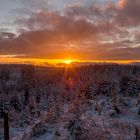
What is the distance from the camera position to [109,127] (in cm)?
2091

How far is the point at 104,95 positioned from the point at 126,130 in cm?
1934

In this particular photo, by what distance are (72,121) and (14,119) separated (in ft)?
34.6

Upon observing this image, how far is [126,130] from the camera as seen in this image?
65.2 feet

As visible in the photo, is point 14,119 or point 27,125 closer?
point 27,125

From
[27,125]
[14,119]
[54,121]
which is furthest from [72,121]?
[14,119]

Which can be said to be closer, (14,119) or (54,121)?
(54,121)

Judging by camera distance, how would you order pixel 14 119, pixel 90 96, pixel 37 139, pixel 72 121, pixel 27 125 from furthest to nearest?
pixel 90 96 → pixel 14 119 → pixel 27 125 → pixel 37 139 → pixel 72 121

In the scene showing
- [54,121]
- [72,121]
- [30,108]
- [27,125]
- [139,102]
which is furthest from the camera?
[30,108]

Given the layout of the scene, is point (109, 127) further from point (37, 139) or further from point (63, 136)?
point (37, 139)

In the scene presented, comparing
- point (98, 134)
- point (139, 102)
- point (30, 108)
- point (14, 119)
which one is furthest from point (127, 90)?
point (98, 134)

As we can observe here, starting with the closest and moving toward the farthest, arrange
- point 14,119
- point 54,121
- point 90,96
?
1. point 54,121
2. point 14,119
3. point 90,96

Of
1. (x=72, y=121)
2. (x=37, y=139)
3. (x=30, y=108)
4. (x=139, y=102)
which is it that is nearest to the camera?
(x=72, y=121)

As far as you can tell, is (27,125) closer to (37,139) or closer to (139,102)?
(37,139)

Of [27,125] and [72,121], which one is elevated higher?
[72,121]
